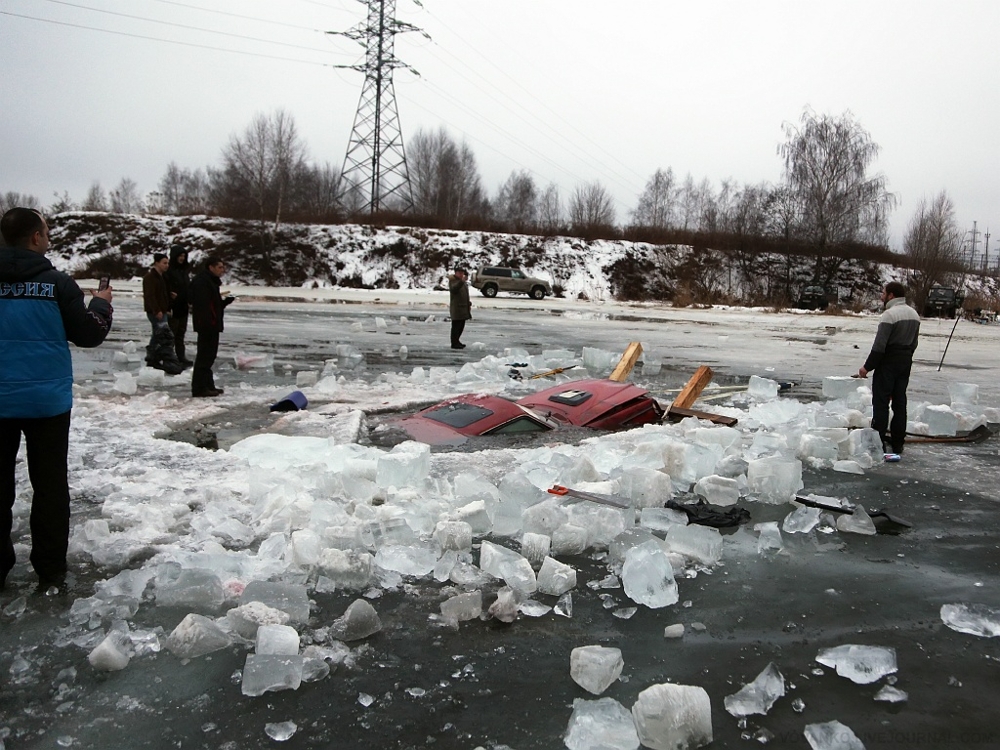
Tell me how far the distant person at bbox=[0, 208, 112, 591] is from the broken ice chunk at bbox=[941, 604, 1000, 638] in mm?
4054

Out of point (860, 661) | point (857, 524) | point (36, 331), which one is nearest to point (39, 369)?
point (36, 331)

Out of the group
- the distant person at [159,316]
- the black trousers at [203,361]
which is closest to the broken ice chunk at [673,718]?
the black trousers at [203,361]

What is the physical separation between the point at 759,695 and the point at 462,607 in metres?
1.25

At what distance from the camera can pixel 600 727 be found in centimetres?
235

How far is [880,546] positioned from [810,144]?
42851 mm

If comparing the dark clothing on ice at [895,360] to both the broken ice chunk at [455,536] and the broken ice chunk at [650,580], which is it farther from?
the broken ice chunk at [455,536]

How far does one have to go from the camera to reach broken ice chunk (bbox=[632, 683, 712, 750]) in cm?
231

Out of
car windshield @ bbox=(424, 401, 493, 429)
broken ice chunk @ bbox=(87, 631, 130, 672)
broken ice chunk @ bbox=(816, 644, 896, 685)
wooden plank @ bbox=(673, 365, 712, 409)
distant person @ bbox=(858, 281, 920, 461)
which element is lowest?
broken ice chunk @ bbox=(87, 631, 130, 672)

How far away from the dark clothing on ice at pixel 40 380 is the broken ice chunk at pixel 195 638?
939 mm

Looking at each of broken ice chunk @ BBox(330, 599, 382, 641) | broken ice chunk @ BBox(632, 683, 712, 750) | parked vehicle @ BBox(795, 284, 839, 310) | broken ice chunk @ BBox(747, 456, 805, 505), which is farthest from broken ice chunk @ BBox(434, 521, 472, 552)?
parked vehicle @ BBox(795, 284, 839, 310)

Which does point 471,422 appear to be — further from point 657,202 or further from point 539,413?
point 657,202

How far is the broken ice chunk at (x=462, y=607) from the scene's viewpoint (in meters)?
3.12

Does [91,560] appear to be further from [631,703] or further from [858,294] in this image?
[858,294]

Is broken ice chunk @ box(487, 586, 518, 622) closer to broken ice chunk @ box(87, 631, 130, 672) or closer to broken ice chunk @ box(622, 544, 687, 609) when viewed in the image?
broken ice chunk @ box(622, 544, 687, 609)
